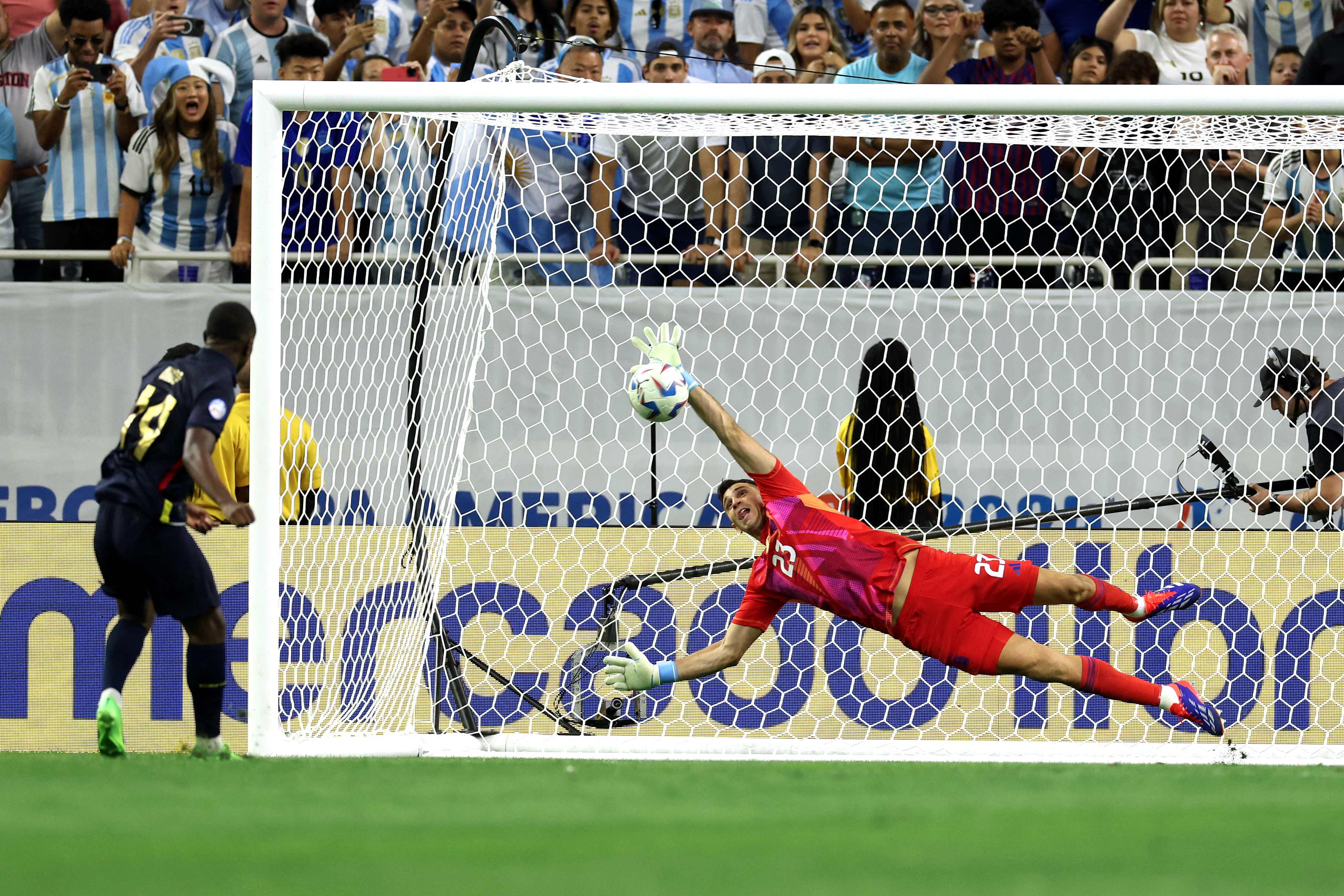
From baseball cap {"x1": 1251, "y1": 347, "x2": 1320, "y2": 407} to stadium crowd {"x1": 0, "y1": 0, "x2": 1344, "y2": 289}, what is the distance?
0.59m

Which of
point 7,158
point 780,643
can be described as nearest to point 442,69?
point 7,158

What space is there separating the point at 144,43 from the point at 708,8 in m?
3.26

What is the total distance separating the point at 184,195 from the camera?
26.8 feet

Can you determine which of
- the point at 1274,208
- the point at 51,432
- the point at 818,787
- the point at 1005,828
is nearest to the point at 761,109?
the point at 818,787

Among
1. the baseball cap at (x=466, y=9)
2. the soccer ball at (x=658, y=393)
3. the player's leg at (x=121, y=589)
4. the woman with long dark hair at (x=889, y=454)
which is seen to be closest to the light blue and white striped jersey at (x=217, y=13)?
the baseball cap at (x=466, y=9)

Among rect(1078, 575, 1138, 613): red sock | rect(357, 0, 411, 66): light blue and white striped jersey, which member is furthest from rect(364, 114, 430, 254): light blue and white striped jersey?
rect(1078, 575, 1138, 613): red sock

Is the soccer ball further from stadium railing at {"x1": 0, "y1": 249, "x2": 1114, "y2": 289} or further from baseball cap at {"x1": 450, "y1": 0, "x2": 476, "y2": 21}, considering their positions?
baseball cap at {"x1": 450, "y1": 0, "x2": 476, "y2": 21}

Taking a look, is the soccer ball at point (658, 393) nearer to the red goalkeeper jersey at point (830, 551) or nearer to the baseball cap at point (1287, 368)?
the red goalkeeper jersey at point (830, 551)

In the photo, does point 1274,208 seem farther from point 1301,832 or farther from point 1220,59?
point 1301,832

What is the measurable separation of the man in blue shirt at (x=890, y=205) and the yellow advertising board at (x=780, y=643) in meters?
1.55

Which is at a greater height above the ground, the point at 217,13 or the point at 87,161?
the point at 217,13

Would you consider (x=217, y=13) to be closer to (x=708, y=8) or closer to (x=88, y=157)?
(x=88, y=157)

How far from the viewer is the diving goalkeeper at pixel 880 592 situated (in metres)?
5.31

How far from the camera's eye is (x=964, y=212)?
24.9 feet
